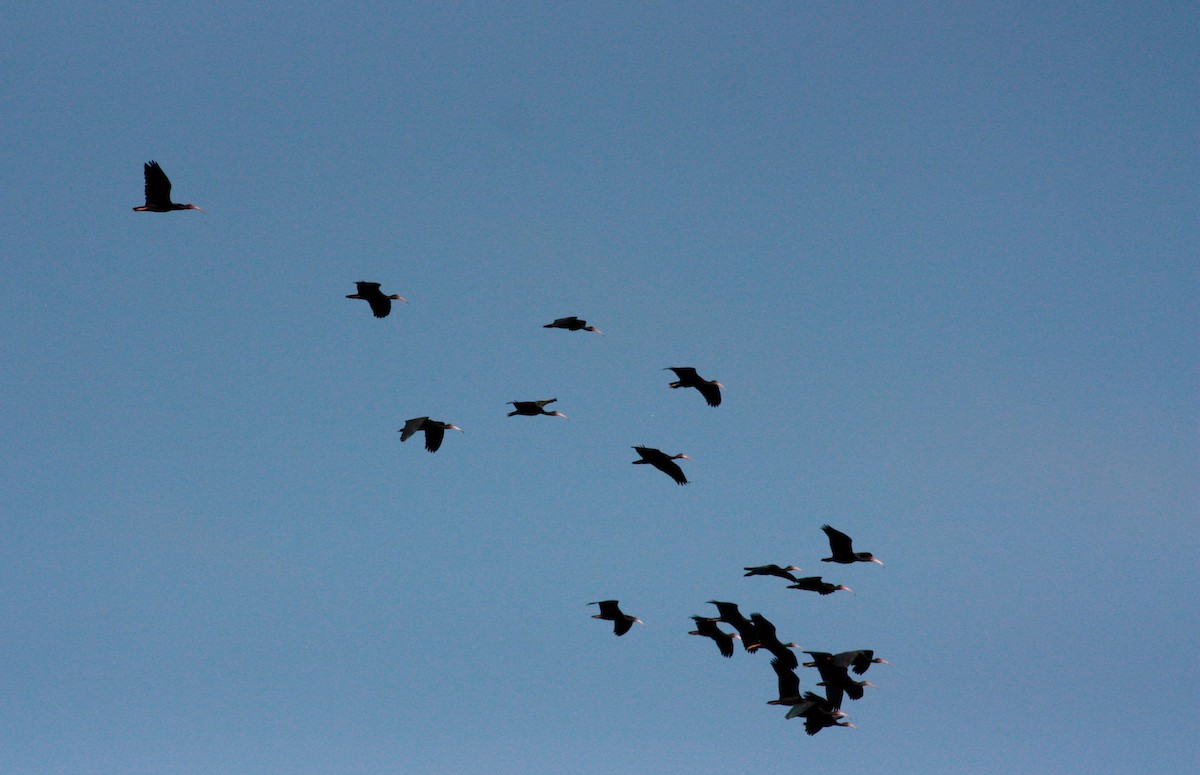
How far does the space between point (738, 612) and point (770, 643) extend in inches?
50.6

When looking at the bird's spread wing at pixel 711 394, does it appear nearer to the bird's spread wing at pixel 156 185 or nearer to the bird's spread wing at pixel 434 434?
the bird's spread wing at pixel 434 434

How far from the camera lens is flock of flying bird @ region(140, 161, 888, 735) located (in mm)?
42406

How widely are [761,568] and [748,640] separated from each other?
2.12 meters

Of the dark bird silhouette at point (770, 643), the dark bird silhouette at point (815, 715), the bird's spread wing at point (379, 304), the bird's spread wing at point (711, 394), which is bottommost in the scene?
the dark bird silhouette at point (815, 715)

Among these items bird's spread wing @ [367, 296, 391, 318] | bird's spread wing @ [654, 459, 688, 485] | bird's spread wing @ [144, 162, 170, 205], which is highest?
bird's spread wing @ [144, 162, 170, 205]

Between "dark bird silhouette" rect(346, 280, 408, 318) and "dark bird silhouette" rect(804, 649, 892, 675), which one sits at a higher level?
"dark bird silhouette" rect(346, 280, 408, 318)

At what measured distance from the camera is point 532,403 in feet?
151

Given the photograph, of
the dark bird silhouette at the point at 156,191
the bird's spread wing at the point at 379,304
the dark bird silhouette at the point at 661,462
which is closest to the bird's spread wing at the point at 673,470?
the dark bird silhouette at the point at 661,462

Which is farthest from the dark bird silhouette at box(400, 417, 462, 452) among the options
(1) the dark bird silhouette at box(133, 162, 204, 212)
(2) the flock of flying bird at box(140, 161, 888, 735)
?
(1) the dark bird silhouette at box(133, 162, 204, 212)

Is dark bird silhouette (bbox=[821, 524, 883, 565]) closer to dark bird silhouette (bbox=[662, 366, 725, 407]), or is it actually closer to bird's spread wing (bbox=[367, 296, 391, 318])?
dark bird silhouette (bbox=[662, 366, 725, 407])

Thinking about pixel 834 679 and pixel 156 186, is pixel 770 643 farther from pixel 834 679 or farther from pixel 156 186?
pixel 156 186

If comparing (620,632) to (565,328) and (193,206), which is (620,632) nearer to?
(565,328)

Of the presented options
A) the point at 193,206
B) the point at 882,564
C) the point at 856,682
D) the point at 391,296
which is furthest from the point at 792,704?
the point at 193,206

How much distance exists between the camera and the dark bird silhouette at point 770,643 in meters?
43.9
